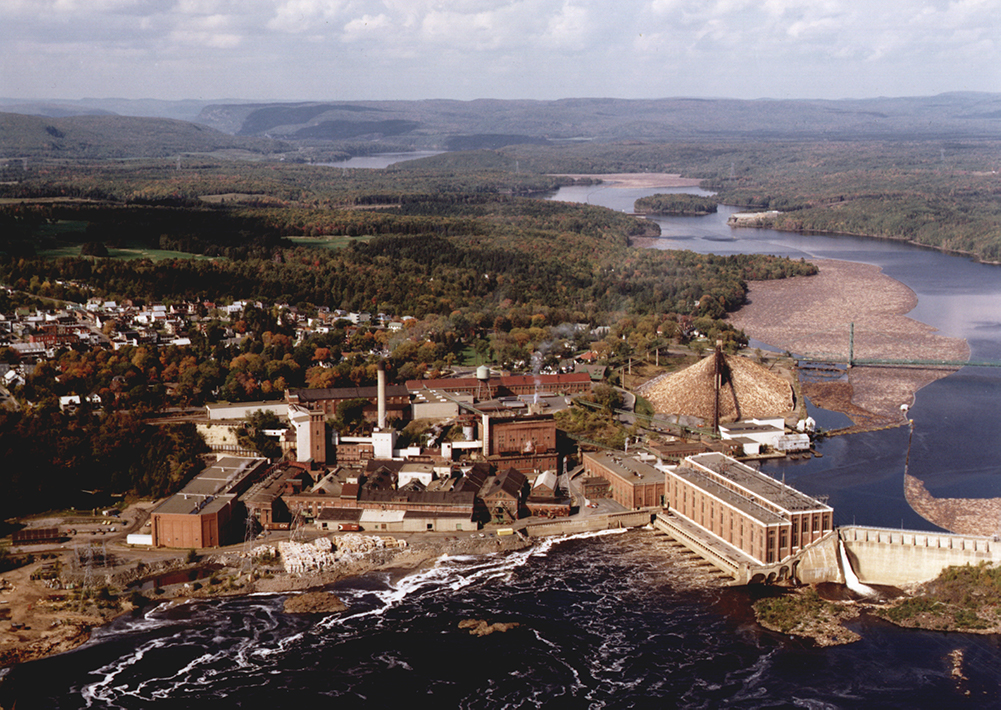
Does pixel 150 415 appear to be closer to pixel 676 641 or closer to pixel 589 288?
pixel 676 641

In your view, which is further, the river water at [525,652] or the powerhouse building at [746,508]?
the powerhouse building at [746,508]

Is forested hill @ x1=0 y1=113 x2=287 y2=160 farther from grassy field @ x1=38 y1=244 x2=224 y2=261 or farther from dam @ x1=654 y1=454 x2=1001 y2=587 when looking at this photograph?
dam @ x1=654 y1=454 x2=1001 y2=587

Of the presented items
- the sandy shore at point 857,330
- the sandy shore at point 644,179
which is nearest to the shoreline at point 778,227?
the sandy shore at point 857,330

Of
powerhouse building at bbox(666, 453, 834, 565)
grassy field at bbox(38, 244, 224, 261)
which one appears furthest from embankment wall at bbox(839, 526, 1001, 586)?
grassy field at bbox(38, 244, 224, 261)

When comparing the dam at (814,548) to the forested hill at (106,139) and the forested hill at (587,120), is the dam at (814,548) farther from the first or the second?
the forested hill at (587,120)

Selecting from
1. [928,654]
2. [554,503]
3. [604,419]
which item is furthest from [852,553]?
[604,419]

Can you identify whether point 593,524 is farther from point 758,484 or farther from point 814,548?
point 814,548

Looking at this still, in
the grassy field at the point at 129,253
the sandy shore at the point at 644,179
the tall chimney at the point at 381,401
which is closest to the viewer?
the tall chimney at the point at 381,401
